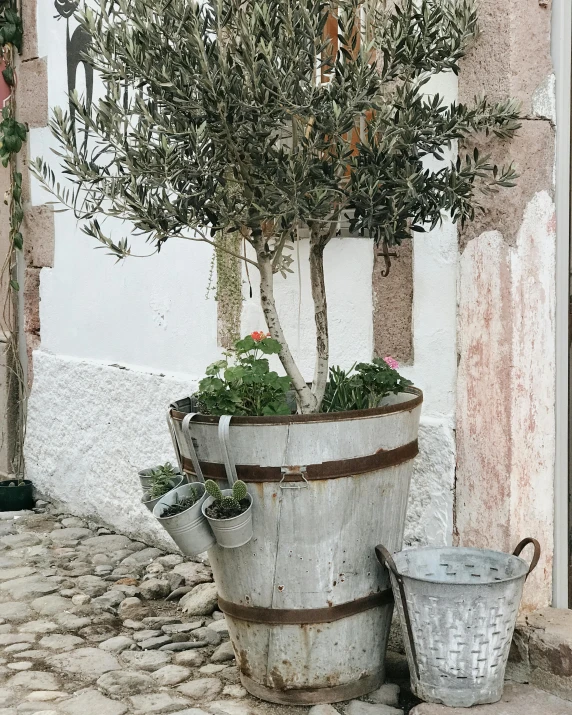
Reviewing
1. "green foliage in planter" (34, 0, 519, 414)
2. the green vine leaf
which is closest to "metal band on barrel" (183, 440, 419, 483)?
"green foliage in planter" (34, 0, 519, 414)

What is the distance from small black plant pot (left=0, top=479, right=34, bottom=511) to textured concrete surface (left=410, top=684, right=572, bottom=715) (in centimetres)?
360

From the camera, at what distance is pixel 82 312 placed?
5.57 meters

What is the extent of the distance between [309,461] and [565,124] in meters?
1.42

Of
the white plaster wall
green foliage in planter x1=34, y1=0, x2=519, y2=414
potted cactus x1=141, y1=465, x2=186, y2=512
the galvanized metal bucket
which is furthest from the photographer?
the white plaster wall

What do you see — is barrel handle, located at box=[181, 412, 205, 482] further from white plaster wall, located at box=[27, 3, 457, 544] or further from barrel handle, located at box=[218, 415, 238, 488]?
white plaster wall, located at box=[27, 3, 457, 544]

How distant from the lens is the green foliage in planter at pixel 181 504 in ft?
9.76

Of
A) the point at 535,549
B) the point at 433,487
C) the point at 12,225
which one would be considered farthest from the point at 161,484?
the point at 12,225

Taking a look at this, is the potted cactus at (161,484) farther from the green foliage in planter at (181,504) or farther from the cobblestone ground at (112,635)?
the cobblestone ground at (112,635)

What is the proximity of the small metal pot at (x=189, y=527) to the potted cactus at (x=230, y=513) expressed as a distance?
3cm

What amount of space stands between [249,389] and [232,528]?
1.56 ft

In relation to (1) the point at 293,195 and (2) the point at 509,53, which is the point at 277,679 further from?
(2) the point at 509,53

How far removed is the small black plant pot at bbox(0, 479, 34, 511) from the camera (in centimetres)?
591

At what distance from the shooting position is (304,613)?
2979mm

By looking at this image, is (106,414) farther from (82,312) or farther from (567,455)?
(567,455)
